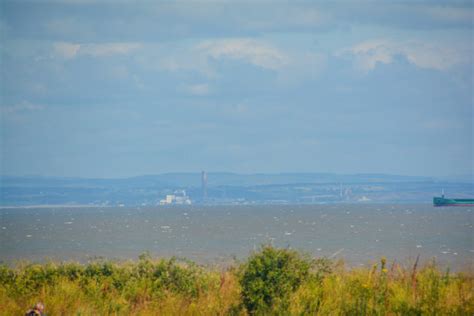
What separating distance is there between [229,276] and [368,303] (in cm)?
478

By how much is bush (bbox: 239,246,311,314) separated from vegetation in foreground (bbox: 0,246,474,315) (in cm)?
2

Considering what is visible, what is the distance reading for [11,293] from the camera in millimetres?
20594

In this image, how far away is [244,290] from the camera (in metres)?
18.0

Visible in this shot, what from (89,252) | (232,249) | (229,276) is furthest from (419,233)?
(229,276)

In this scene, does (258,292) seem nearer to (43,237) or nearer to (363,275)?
(363,275)

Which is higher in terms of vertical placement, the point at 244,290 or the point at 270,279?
the point at 270,279

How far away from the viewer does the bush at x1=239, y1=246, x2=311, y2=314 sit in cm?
1766

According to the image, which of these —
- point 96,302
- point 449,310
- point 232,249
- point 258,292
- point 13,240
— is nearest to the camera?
point 449,310

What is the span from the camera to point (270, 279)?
59.1ft

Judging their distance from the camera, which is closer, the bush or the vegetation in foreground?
the vegetation in foreground

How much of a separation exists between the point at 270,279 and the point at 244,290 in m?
0.58

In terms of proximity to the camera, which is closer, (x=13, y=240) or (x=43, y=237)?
(x=13, y=240)

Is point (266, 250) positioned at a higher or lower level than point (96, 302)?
higher

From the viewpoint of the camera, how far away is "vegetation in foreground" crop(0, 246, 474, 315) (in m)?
17.2
